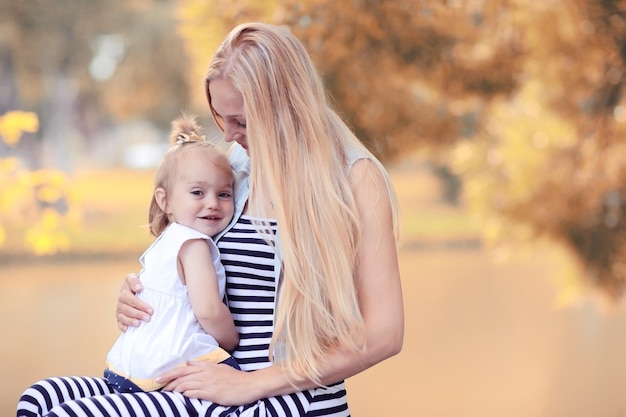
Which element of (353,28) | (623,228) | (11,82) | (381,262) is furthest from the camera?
(11,82)

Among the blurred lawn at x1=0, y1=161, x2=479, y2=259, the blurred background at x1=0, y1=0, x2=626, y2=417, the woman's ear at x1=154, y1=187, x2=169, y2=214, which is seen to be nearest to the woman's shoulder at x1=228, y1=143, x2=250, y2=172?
the woman's ear at x1=154, y1=187, x2=169, y2=214

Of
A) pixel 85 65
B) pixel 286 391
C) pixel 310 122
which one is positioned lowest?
pixel 286 391

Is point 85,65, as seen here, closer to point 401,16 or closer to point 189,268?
point 401,16

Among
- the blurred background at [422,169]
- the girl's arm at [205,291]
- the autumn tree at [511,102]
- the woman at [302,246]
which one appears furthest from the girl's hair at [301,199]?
the autumn tree at [511,102]

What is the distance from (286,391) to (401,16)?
8.39ft

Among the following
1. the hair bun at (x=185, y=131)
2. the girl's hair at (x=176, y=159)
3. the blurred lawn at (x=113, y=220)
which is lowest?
the girl's hair at (x=176, y=159)

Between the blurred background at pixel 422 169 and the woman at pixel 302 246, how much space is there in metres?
1.99

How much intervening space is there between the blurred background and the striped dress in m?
2.06

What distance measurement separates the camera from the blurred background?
3.97 meters

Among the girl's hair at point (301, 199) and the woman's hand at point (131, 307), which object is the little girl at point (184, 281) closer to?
the woman's hand at point (131, 307)

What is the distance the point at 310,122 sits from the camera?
1635 mm

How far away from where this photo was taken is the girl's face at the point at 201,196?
1.74m

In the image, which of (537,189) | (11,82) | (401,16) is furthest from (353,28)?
(11,82)

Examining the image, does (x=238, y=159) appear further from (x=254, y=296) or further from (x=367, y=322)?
(x=367, y=322)
